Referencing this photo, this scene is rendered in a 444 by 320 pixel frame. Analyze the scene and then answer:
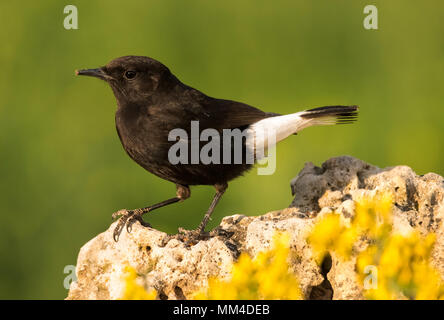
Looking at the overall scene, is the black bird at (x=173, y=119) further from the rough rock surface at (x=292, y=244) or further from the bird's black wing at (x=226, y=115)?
the rough rock surface at (x=292, y=244)

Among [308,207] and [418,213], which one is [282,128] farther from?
[418,213]

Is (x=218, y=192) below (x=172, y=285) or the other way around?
the other way around

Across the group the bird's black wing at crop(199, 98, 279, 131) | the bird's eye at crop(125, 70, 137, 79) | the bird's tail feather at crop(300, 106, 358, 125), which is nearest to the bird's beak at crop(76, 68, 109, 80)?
the bird's eye at crop(125, 70, 137, 79)

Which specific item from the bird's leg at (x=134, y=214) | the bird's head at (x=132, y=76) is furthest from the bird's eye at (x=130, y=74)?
the bird's leg at (x=134, y=214)

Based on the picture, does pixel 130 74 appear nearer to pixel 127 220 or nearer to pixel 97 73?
Answer: pixel 97 73

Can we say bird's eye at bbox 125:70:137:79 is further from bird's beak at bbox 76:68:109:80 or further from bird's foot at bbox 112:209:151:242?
bird's foot at bbox 112:209:151:242
